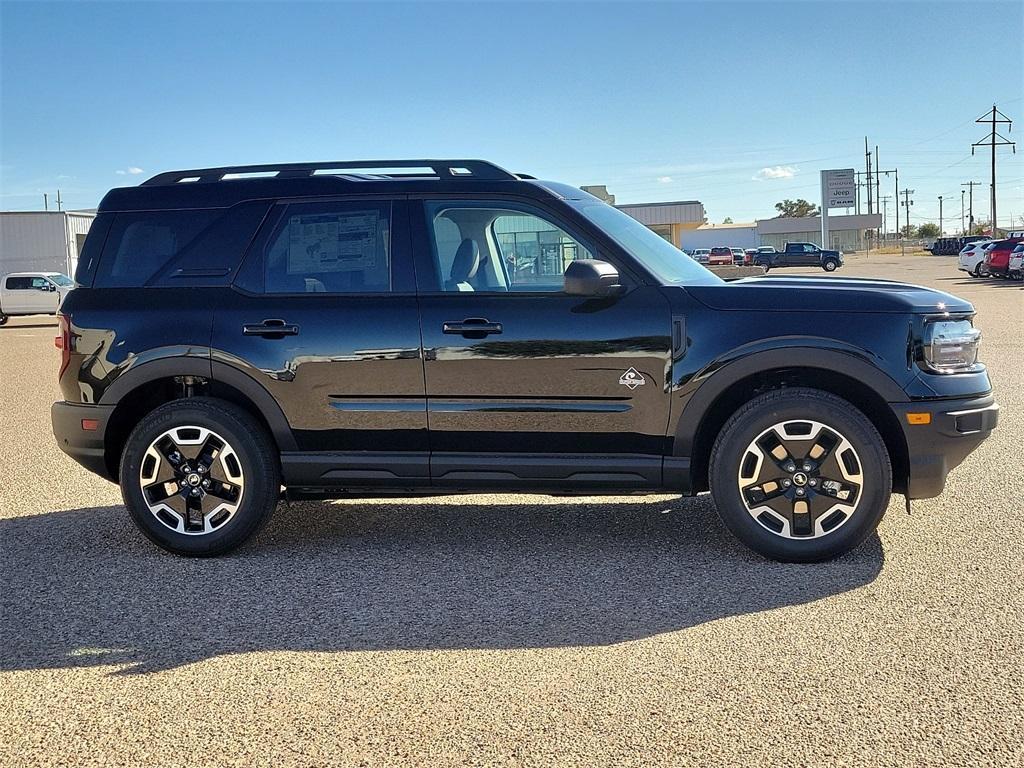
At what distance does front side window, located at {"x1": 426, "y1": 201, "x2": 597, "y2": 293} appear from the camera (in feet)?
17.0

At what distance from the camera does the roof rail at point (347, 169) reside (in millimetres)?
5410

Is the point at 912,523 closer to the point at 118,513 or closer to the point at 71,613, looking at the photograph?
the point at 71,613

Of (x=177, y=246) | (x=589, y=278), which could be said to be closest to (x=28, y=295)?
(x=177, y=246)

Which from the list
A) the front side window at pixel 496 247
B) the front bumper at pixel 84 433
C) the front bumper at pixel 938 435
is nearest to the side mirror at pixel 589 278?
the front side window at pixel 496 247

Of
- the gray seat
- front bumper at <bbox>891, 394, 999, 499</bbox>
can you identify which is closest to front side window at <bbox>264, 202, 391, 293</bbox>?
the gray seat

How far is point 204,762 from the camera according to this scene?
312cm

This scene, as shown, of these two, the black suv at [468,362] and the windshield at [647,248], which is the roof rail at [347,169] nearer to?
the black suv at [468,362]

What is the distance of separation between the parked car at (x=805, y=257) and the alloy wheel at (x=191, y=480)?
5977 cm

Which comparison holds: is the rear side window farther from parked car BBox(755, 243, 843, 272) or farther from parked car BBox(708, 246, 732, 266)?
parked car BBox(708, 246, 732, 266)

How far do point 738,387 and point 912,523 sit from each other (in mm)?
→ 1390

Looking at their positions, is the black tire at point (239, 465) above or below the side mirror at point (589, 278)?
below

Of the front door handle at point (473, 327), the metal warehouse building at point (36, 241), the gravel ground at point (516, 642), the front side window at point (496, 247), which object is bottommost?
the gravel ground at point (516, 642)

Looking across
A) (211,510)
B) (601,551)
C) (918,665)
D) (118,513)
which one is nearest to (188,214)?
(211,510)

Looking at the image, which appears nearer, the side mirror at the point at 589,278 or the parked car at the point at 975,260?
the side mirror at the point at 589,278
